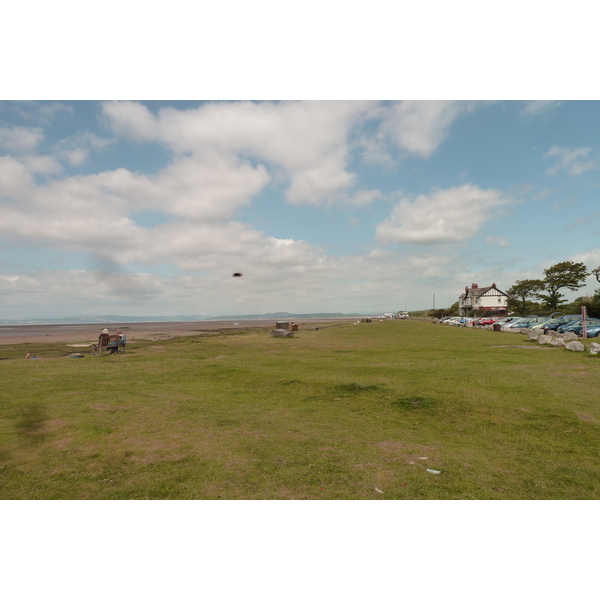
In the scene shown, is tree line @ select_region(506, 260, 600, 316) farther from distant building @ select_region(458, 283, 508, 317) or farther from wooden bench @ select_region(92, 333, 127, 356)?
wooden bench @ select_region(92, 333, 127, 356)

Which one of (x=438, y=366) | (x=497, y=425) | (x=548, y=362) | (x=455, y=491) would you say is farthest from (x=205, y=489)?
(x=548, y=362)

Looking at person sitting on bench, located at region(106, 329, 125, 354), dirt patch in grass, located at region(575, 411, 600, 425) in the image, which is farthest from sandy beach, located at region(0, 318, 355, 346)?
dirt patch in grass, located at region(575, 411, 600, 425)

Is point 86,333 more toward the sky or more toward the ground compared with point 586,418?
more toward the ground

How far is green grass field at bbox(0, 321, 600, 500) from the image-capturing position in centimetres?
555

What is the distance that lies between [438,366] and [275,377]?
7.81 m

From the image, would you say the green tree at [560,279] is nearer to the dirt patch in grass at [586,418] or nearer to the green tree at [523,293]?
the green tree at [523,293]

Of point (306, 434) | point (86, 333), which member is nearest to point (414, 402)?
point (306, 434)

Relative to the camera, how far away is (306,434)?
8.02 metres

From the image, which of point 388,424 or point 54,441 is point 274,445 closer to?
point 388,424

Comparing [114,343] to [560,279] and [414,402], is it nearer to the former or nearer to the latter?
[414,402]

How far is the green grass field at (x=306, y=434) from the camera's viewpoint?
18.2ft

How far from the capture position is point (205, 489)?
540 cm

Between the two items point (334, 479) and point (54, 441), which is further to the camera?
point (54, 441)

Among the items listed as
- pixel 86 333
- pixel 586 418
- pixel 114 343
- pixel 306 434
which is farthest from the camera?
pixel 86 333
